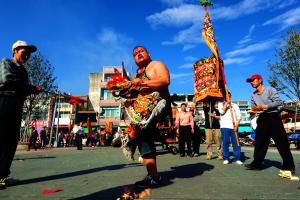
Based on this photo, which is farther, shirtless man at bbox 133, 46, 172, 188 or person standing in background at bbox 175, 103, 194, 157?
person standing in background at bbox 175, 103, 194, 157

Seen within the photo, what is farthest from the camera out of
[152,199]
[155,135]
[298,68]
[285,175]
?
[298,68]

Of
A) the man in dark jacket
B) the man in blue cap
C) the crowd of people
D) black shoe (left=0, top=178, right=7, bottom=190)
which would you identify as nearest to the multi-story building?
the man in blue cap

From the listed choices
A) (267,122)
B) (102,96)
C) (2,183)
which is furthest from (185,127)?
Result: (102,96)

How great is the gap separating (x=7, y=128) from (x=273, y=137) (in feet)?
14.9

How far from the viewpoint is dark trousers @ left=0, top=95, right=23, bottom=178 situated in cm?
420

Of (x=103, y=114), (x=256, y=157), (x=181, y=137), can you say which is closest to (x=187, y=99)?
(x=103, y=114)

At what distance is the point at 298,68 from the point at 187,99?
133 ft

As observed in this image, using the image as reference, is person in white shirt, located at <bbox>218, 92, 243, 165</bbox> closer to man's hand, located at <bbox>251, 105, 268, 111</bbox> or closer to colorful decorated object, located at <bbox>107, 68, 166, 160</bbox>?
man's hand, located at <bbox>251, 105, 268, 111</bbox>

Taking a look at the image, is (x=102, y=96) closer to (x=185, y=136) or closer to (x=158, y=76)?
(x=185, y=136)

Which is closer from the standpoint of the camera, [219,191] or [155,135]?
[219,191]

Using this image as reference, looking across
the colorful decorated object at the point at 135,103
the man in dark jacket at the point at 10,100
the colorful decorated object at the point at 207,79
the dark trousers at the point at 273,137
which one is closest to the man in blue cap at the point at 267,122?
the dark trousers at the point at 273,137

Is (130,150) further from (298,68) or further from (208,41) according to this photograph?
(298,68)

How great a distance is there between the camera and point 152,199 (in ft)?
10.0

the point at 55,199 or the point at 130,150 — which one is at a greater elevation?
the point at 130,150
